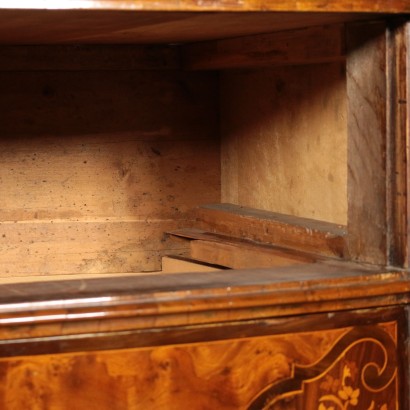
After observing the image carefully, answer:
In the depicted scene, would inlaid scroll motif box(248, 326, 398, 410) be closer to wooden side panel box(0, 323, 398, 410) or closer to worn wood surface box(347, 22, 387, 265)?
wooden side panel box(0, 323, 398, 410)

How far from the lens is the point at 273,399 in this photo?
1742 mm

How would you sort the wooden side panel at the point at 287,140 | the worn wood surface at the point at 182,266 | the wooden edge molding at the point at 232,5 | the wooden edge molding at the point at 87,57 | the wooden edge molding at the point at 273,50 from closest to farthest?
the wooden edge molding at the point at 232,5, the wooden edge molding at the point at 273,50, the wooden side panel at the point at 287,140, the worn wood surface at the point at 182,266, the wooden edge molding at the point at 87,57

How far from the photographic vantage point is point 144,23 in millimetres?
1865

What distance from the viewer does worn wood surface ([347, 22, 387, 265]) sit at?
1832mm

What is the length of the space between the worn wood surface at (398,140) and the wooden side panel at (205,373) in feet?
0.51

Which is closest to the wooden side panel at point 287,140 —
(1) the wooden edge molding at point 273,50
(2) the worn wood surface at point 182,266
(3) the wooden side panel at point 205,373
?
(1) the wooden edge molding at point 273,50

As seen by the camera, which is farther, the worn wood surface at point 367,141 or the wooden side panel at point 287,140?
the wooden side panel at point 287,140

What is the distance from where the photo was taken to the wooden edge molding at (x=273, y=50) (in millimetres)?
2021

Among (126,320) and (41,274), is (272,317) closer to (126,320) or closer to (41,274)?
(126,320)

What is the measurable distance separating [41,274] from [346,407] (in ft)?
3.70

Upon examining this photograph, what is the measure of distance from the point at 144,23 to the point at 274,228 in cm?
60

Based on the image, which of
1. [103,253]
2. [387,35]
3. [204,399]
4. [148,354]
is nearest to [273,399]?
[204,399]

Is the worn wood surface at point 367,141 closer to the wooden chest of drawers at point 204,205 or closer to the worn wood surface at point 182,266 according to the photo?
the wooden chest of drawers at point 204,205

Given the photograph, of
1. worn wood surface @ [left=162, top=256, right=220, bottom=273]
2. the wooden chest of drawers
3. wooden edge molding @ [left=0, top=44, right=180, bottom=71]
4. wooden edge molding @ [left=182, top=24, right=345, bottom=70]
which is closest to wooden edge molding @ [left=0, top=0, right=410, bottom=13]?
the wooden chest of drawers
